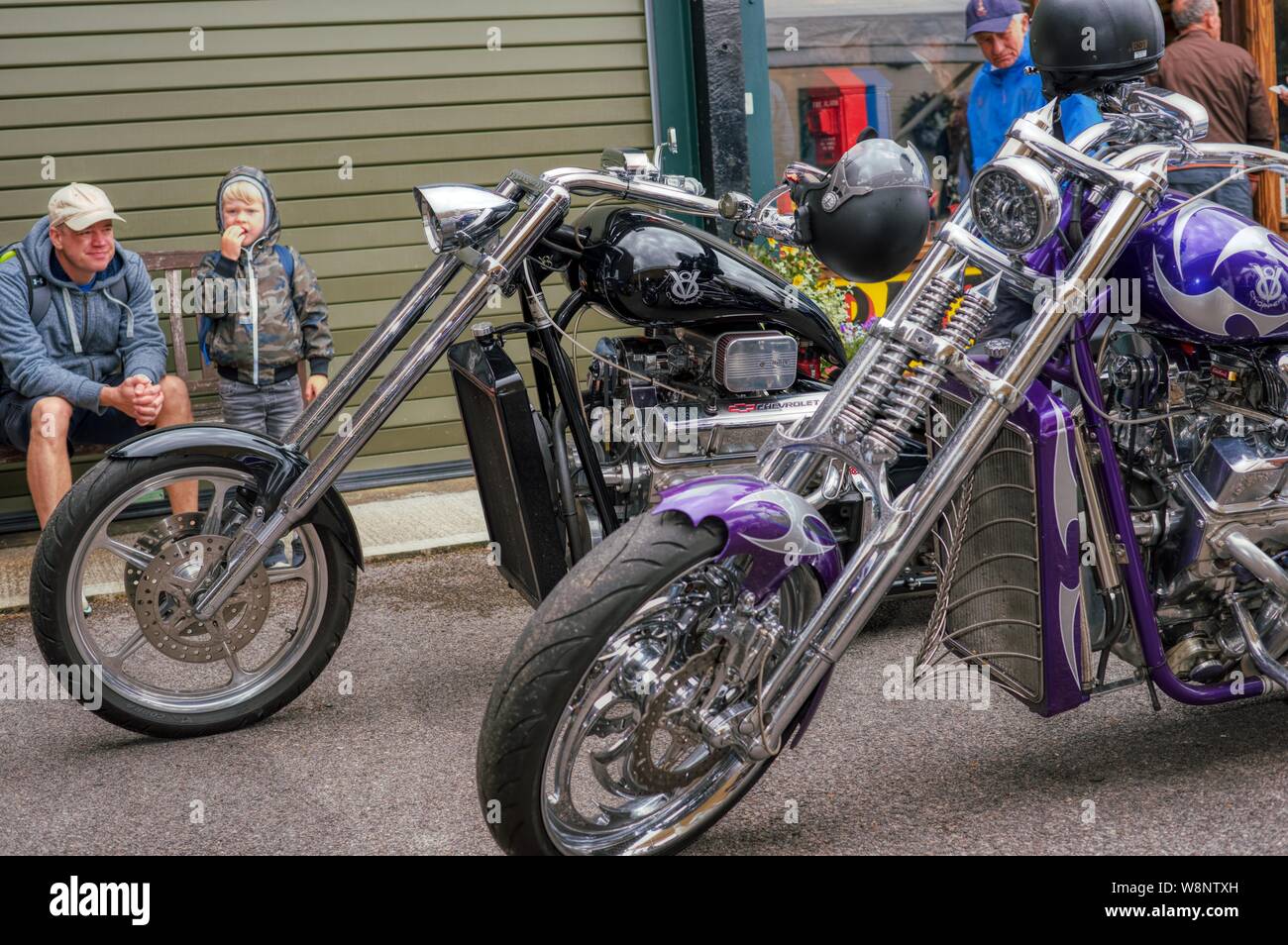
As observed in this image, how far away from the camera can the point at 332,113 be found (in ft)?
22.2

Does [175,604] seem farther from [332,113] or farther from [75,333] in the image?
[332,113]

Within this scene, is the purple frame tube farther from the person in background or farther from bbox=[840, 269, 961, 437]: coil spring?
the person in background

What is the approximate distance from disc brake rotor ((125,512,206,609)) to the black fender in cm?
18

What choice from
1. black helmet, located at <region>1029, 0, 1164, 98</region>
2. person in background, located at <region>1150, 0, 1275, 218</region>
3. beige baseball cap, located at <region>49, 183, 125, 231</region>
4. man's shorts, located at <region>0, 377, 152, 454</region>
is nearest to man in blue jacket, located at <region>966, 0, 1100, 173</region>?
person in background, located at <region>1150, 0, 1275, 218</region>

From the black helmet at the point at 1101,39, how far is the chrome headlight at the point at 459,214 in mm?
1369

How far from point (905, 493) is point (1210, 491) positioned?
0.80 meters

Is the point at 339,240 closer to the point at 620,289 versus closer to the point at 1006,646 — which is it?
the point at 620,289

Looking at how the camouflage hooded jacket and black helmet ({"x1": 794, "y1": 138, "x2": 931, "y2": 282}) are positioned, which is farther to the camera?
the camouflage hooded jacket

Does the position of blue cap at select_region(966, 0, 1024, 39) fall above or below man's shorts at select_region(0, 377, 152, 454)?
above

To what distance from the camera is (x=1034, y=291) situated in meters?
2.73

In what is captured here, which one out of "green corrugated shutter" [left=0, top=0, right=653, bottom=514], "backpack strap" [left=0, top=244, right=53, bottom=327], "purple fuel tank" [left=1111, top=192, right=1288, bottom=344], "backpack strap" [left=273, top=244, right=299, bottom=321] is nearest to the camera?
"purple fuel tank" [left=1111, top=192, right=1288, bottom=344]

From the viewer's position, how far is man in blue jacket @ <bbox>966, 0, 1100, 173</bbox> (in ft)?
18.7

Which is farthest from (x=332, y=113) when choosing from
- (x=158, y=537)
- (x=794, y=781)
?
(x=794, y=781)
